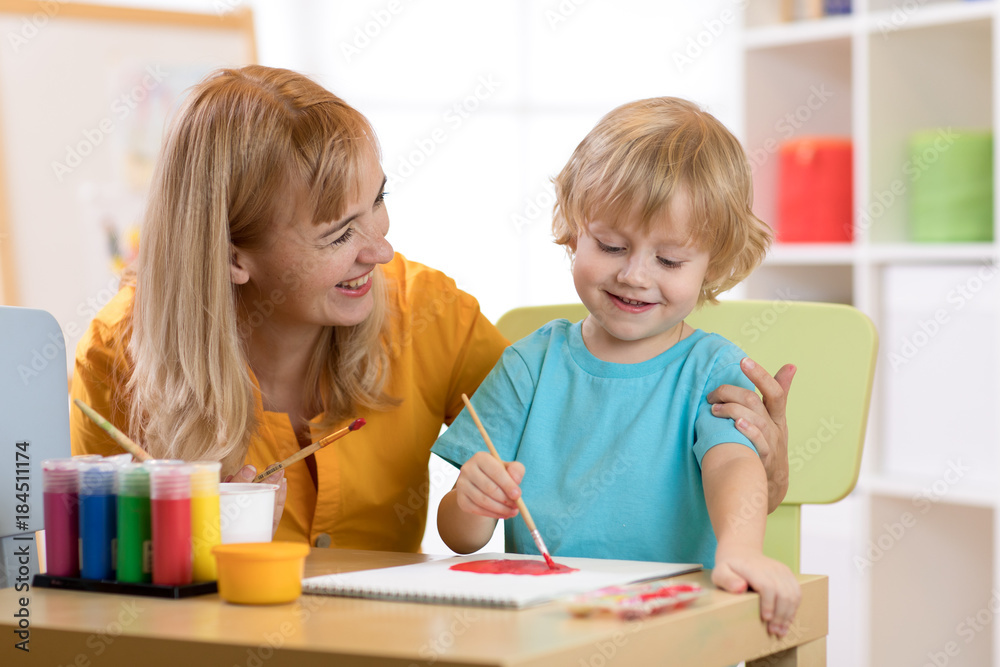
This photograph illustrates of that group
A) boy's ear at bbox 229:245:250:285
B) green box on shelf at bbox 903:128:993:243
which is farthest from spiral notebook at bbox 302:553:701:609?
green box on shelf at bbox 903:128:993:243

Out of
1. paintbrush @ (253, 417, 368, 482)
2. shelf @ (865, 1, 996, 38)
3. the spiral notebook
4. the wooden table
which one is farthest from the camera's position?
shelf @ (865, 1, 996, 38)

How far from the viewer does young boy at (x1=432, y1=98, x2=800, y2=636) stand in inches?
45.9

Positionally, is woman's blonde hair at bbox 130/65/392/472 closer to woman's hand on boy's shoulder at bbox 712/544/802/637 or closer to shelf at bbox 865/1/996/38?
woman's hand on boy's shoulder at bbox 712/544/802/637

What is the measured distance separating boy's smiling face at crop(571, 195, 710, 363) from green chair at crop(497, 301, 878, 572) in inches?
9.0

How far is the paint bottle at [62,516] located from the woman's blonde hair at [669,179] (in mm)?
590

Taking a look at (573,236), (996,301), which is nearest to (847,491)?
(573,236)

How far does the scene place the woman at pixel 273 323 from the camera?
4.50ft

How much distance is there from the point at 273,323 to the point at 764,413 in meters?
0.70

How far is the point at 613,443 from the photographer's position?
47.6 inches

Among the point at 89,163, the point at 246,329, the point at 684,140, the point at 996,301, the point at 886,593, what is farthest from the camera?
the point at 89,163

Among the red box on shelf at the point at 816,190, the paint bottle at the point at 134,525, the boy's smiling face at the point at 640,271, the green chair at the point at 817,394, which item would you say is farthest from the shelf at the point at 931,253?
the paint bottle at the point at 134,525

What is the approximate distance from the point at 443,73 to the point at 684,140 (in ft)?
6.49

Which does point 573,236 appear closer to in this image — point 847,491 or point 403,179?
point 847,491

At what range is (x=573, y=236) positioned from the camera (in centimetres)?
129
